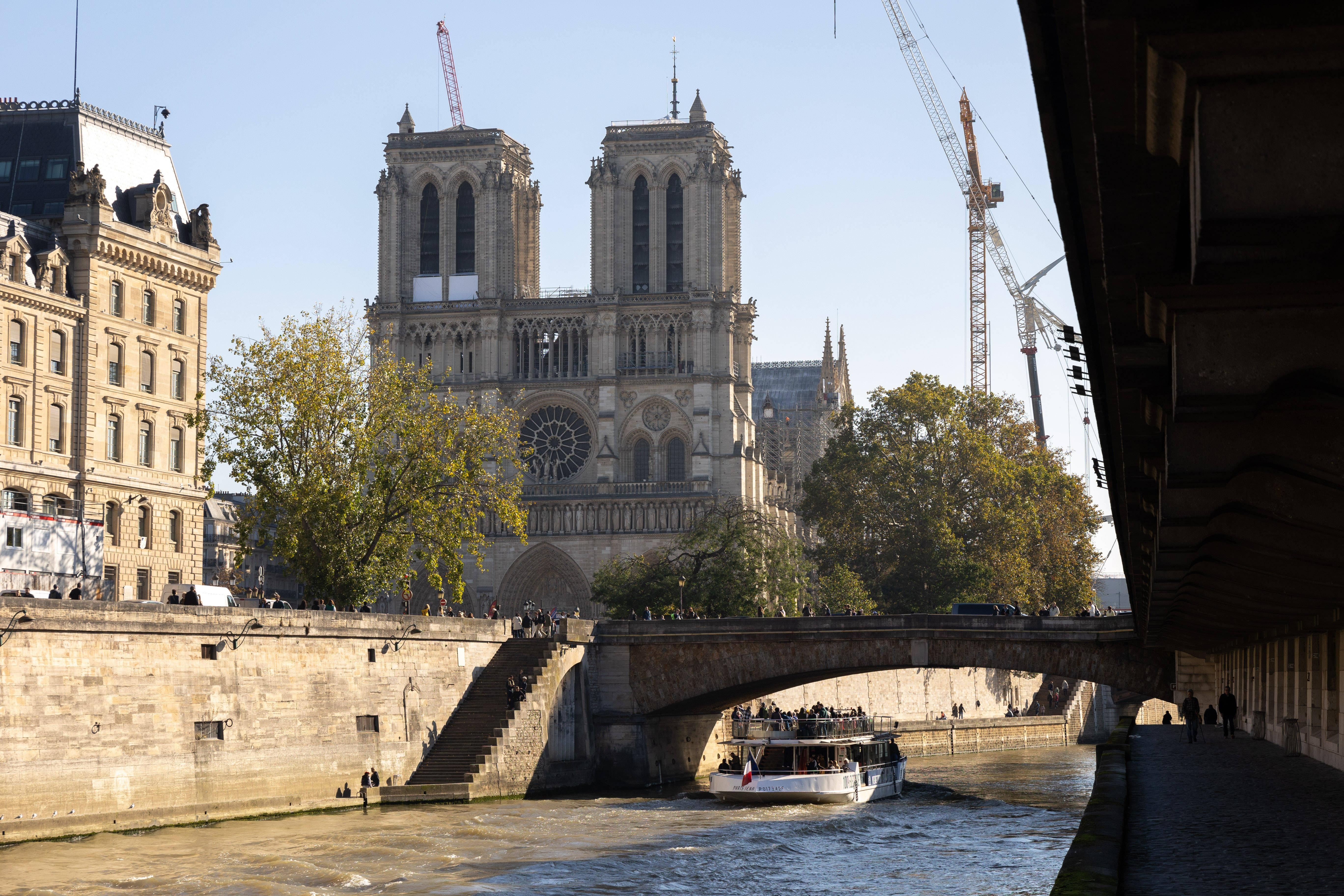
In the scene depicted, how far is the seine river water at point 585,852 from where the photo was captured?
2941 cm

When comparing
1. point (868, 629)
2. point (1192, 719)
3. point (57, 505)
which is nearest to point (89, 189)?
point (57, 505)

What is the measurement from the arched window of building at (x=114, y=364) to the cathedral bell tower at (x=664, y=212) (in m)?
44.4

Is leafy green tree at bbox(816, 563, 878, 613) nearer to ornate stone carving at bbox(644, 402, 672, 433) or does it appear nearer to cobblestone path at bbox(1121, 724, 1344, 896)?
ornate stone carving at bbox(644, 402, 672, 433)

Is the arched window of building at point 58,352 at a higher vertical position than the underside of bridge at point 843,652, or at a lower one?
higher

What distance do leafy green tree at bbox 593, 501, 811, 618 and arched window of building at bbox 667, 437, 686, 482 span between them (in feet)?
69.4

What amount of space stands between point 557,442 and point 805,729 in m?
49.9

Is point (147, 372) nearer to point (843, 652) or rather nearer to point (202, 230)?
point (202, 230)

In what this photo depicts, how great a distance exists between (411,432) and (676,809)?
49.0 feet

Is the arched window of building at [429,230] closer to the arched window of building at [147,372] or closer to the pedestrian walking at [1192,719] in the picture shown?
the arched window of building at [147,372]

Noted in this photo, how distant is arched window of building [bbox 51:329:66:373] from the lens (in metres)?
52.8

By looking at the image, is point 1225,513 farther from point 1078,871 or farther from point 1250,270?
point 1250,270

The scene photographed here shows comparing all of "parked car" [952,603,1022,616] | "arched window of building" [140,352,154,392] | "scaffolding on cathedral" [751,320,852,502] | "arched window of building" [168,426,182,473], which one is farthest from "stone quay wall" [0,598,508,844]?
"scaffolding on cathedral" [751,320,852,502]

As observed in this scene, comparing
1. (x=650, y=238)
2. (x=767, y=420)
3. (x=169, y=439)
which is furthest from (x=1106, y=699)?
(x=169, y=439)

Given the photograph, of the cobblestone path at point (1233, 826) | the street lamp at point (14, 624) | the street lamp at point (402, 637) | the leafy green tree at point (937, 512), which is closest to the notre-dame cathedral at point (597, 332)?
the leafy green tree at point (937, 512)
